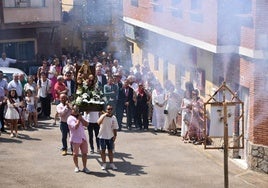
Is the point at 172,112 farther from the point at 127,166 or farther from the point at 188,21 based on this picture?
the point at 127,166

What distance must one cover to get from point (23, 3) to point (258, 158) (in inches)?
571

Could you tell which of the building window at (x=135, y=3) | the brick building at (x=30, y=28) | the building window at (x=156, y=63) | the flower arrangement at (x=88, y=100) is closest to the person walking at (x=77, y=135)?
the flower arrangement at (x=88, y=100)

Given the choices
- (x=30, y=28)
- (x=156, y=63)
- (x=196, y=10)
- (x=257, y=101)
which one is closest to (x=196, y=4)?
(x=196, y=10)

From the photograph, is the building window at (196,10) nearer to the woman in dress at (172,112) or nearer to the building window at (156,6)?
the building window at (156,6)

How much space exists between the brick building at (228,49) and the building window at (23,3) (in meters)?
8.20

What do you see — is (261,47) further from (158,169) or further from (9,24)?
(9,24)

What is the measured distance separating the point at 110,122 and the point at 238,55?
320 cm

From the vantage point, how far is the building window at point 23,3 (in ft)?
82.4

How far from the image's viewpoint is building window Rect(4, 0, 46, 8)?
25125 millimetres

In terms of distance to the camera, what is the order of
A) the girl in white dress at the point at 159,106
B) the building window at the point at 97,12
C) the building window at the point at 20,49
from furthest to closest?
the building window at the point at 20,49, the building window at the point at 97,12, the girl in white dress at the point at 159,106

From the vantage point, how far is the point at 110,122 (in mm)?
12992

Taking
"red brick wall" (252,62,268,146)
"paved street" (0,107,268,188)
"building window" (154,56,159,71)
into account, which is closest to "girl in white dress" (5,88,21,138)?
"paved street" (0,107,268,188)

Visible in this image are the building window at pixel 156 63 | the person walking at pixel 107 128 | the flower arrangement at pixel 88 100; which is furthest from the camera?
the building window at pixel 156 63

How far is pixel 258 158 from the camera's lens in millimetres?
13477
